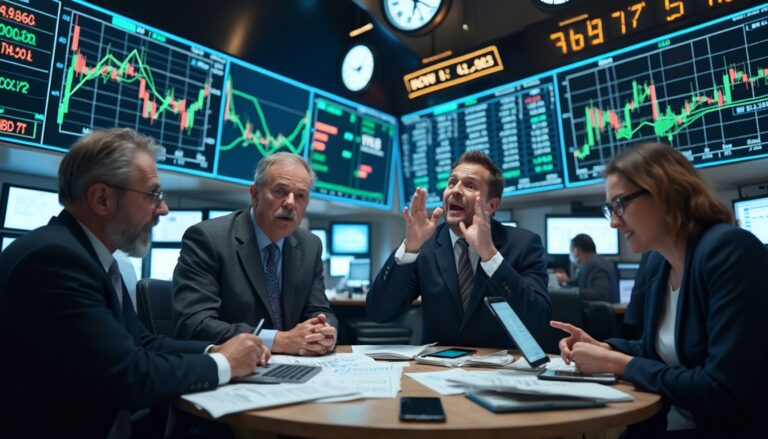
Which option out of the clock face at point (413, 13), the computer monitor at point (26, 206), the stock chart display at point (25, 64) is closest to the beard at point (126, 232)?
the stock chart display at point (25, 64)

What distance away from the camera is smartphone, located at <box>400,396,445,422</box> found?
2.78 feet

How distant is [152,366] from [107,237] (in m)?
0.47

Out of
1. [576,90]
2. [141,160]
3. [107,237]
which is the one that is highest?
[576,90]

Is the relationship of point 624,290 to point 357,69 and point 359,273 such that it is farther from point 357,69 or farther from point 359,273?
point 357,69

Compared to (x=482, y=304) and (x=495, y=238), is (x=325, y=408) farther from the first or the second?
(x=495, y=238)

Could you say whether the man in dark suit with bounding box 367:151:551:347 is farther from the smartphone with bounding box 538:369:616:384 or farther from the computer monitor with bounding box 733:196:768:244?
the computer monitor with bounding box 733:196:768:244

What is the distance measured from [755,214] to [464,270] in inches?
94.7

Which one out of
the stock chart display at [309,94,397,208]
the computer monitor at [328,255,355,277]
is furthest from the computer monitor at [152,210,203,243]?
the computer monitor at [328,255,355,277]

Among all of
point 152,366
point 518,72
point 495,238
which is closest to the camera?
point 152,366

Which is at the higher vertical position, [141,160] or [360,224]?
[360,224]

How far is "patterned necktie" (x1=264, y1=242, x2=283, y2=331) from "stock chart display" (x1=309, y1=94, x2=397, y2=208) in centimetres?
234

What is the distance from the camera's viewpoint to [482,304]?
75.0 inches

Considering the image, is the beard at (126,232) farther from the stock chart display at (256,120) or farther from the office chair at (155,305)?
the stock chart display at (256,120)

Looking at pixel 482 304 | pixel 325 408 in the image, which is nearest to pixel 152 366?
pixel 325 408
